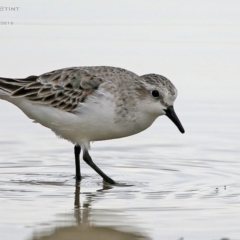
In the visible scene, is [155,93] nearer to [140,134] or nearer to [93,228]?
[93,228]

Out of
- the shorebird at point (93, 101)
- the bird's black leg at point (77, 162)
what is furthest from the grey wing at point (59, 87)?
the bird's black leg at point (77, 162)

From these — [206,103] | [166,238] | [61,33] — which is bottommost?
[166,238]

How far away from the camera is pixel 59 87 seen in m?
10.7

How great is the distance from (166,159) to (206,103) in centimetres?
290

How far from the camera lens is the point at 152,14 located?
20.9 meters

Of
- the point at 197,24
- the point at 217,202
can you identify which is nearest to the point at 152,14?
the point at 197,24

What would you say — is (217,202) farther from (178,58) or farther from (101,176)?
(178,58)

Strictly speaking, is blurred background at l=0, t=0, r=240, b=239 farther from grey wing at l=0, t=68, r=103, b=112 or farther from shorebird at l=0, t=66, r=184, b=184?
grey wing at l=0, t=68, r=103, b=112

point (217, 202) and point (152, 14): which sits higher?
point (152, 14)

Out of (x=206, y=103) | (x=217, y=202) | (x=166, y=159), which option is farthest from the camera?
(x=206, y=103)

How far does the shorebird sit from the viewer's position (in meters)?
10.1

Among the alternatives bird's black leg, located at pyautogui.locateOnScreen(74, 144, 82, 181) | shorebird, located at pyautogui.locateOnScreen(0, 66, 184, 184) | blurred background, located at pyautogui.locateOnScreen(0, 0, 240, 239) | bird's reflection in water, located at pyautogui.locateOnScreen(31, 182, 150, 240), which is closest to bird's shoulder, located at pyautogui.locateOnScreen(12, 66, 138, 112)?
shorebird, located at pyautogui.locateOnScreen(0, 66, 184, 184)

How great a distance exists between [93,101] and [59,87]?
2.32 feet

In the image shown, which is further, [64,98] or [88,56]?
[88,56]
